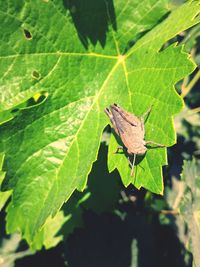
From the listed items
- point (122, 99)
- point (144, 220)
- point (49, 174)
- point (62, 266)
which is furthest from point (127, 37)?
point (62, 266)

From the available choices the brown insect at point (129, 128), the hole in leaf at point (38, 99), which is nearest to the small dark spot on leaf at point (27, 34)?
the hole in leaf at point (38, 99)

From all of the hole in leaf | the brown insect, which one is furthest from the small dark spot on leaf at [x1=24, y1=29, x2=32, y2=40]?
the brown insect

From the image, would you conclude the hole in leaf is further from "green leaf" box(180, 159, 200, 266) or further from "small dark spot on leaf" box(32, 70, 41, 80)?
"green leaf" box(180, 159, 200, 266)

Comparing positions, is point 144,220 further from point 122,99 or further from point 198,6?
point 198,6

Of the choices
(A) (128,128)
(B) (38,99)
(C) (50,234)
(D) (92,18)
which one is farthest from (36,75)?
(C) (50,234)

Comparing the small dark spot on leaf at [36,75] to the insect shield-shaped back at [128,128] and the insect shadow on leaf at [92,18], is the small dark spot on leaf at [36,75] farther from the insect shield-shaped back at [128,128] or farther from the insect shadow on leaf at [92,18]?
the insect shield-shaped back at [128,128]

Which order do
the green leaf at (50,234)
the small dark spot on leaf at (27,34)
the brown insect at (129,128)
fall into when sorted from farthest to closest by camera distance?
the green leaf at (50,234)
the small dark spot on leaf at (27,34)
the brown insect at (129,128)

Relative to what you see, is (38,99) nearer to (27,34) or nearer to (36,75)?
(36,75)
